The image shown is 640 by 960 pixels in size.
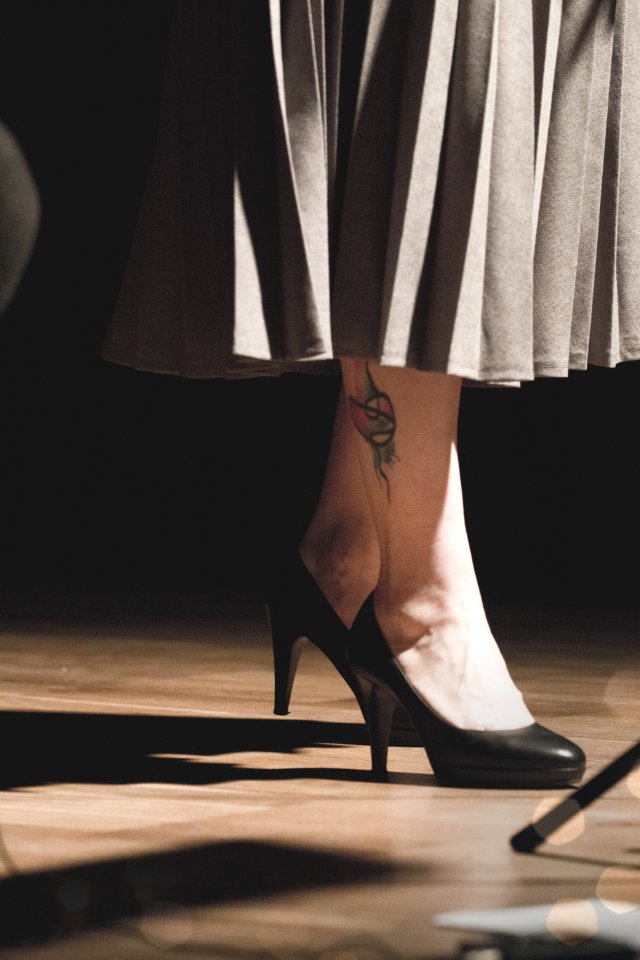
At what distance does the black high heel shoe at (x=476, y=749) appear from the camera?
878 millimetres

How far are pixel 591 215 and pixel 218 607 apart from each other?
106 centimetres

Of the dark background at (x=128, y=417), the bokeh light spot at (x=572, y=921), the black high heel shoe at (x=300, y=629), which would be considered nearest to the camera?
the bokeh light spot at (x=572, y=921)

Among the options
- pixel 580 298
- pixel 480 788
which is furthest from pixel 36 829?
pixel 580 298

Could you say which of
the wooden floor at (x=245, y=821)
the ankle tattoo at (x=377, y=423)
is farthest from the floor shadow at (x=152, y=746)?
the ankle tattoo at (x=377, y=423)

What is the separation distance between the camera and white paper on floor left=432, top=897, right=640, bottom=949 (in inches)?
22.1

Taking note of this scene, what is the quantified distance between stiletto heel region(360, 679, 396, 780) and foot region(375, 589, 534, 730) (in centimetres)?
4

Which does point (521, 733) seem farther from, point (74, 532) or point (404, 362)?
point (74, 532)

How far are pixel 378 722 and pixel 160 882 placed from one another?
315 mm

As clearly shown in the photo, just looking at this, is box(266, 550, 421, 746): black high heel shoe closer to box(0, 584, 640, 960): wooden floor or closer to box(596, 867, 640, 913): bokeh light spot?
box(0, 584, 640, 960): wooden floor

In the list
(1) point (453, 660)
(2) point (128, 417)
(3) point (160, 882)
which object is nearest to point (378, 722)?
(1) point (453, 660)

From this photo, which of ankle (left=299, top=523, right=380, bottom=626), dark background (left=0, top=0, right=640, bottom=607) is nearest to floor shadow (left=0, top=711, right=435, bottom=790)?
ankle (left=299, top=523, right=380, bottom=626)

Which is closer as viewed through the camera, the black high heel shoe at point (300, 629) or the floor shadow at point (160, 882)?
the floor shadow at point (160, 882)

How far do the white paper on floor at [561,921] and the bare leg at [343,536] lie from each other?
18.4 inches

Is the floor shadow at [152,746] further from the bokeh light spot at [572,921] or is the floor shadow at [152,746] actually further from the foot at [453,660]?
the bokeh light spot at [572,921]
